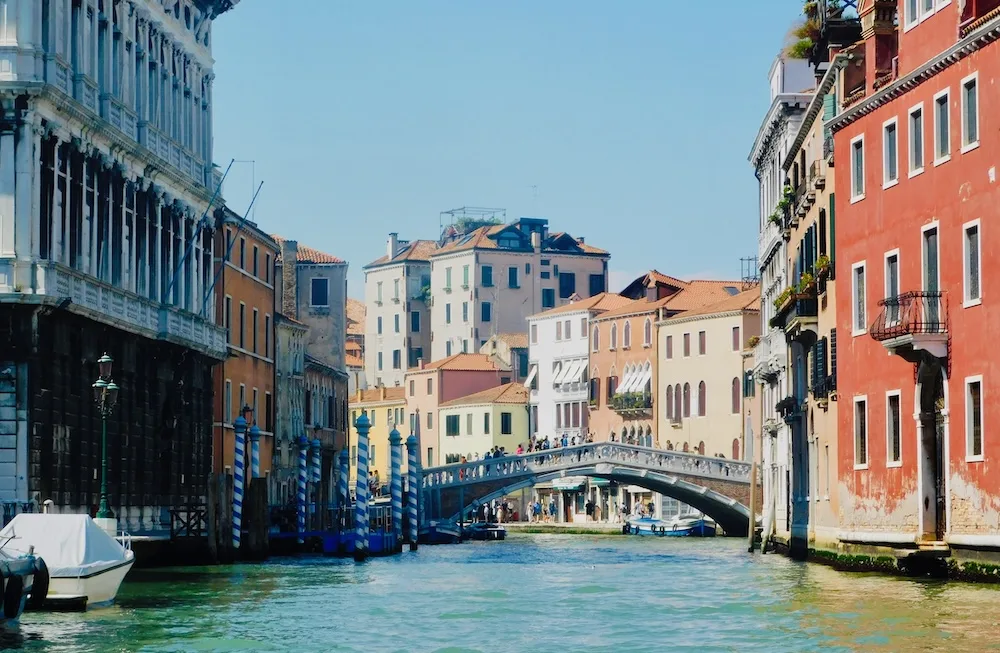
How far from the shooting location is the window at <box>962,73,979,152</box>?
2652 cm

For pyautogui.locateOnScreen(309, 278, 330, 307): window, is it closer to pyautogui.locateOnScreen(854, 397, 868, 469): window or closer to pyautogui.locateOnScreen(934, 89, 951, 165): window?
pyautogui.locateOnScreen(854, 397, 868, 469): window

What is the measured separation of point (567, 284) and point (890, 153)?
218ft

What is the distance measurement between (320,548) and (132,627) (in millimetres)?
22592

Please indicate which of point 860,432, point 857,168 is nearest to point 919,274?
point 857,168

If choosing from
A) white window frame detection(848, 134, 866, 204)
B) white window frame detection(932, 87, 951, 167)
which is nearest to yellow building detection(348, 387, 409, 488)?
white window frame detection(848, 134, 866, 204)

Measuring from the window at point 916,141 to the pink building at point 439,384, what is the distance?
63687 millimetres

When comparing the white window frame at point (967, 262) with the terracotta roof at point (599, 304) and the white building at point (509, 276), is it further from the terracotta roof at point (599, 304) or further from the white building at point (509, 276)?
the white building at point (509, 276)

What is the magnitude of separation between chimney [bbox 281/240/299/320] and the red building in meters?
32.6

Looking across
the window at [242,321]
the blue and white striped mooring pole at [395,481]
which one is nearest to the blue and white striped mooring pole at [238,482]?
the blue and white striped mooring pole at [395,481]

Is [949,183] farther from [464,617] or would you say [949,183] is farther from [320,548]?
[320,548]

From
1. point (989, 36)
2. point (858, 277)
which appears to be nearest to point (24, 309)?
point (858, 277)

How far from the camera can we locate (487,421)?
3526 inches

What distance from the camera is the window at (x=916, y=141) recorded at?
93.4 ft

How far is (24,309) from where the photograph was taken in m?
30.8
